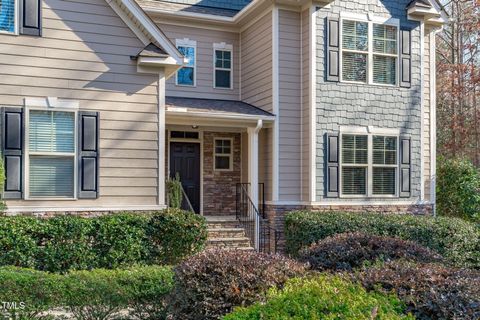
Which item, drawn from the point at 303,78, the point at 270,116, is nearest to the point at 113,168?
the point at 270,116

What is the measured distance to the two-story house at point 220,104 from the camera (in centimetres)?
975

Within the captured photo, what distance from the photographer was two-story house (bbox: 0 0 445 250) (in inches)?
384

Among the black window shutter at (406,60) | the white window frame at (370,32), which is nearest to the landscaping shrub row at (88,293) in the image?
the white window frame at (370,32)

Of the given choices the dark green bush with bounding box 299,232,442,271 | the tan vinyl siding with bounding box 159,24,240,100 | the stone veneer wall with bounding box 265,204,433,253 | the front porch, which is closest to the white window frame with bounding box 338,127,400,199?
the stone veneer wall with bounding box 265,204,433,253

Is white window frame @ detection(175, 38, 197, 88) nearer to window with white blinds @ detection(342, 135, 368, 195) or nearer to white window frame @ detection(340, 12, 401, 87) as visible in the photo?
white window frame @ detection(340, 12, 401, 87)

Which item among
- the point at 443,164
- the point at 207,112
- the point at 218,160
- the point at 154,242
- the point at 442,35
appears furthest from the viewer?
the point at 442,35

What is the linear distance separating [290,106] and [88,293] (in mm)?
7943

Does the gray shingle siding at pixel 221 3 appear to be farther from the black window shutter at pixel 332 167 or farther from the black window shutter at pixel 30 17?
the black window shutter at pixel 30 17

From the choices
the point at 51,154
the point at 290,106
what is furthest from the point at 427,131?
the point at 51,154

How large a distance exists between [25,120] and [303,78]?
6419mm

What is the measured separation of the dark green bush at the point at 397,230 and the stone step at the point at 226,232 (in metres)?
1.91

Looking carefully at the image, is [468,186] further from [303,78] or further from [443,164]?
[303,78]

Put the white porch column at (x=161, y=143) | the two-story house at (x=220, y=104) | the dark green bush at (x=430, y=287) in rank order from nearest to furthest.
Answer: the dark green bush at (x=430, y=287) < the two-story house at (x=220, y=104) < the white porch column at (x=161, y=143)

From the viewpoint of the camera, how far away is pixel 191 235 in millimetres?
9578
